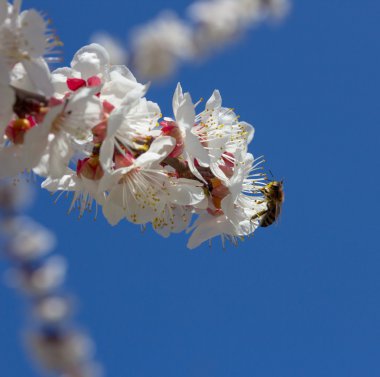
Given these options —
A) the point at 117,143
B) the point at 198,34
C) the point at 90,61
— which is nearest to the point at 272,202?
the point at 117,143

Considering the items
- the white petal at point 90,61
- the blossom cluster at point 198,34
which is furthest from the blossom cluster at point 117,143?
the blossom cluster at point 198,34

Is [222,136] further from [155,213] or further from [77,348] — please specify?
[77,348]

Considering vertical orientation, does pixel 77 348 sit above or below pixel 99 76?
above

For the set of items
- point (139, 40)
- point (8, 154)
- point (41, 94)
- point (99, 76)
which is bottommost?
point (8, 154)

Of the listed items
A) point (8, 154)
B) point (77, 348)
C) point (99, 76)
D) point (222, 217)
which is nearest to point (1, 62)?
point (8, 154)

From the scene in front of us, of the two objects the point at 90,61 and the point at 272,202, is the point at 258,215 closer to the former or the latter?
the point at 272,202

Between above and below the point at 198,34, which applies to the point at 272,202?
below
